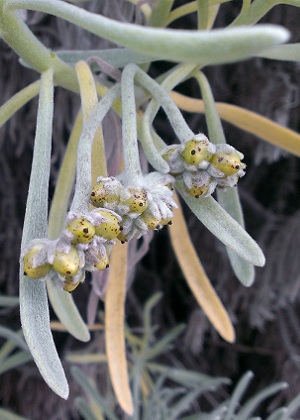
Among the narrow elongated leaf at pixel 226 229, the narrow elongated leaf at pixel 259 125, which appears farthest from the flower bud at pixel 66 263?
the narrow elongated leaf at pixel 259 125

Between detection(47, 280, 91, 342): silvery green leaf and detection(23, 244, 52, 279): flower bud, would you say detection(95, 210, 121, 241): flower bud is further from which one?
detection(47, 280, 91, 342): silvery green leaf

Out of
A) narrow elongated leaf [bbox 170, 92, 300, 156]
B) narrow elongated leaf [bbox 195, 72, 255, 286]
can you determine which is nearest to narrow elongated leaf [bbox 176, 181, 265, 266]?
narrow elongated leaf [bbox 195, 72, 255, 286]

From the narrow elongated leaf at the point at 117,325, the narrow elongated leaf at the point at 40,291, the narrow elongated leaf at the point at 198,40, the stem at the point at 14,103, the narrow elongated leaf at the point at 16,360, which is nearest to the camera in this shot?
the narrow elongated leaf at the point at 198,40

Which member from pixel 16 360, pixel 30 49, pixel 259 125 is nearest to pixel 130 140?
pixel 30 49

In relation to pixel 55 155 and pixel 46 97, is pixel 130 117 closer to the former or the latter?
pixel 46 97

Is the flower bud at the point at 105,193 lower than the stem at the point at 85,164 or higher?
lower

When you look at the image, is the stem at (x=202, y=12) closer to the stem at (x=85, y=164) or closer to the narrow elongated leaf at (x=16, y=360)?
the stem at (x=85, y=164)
